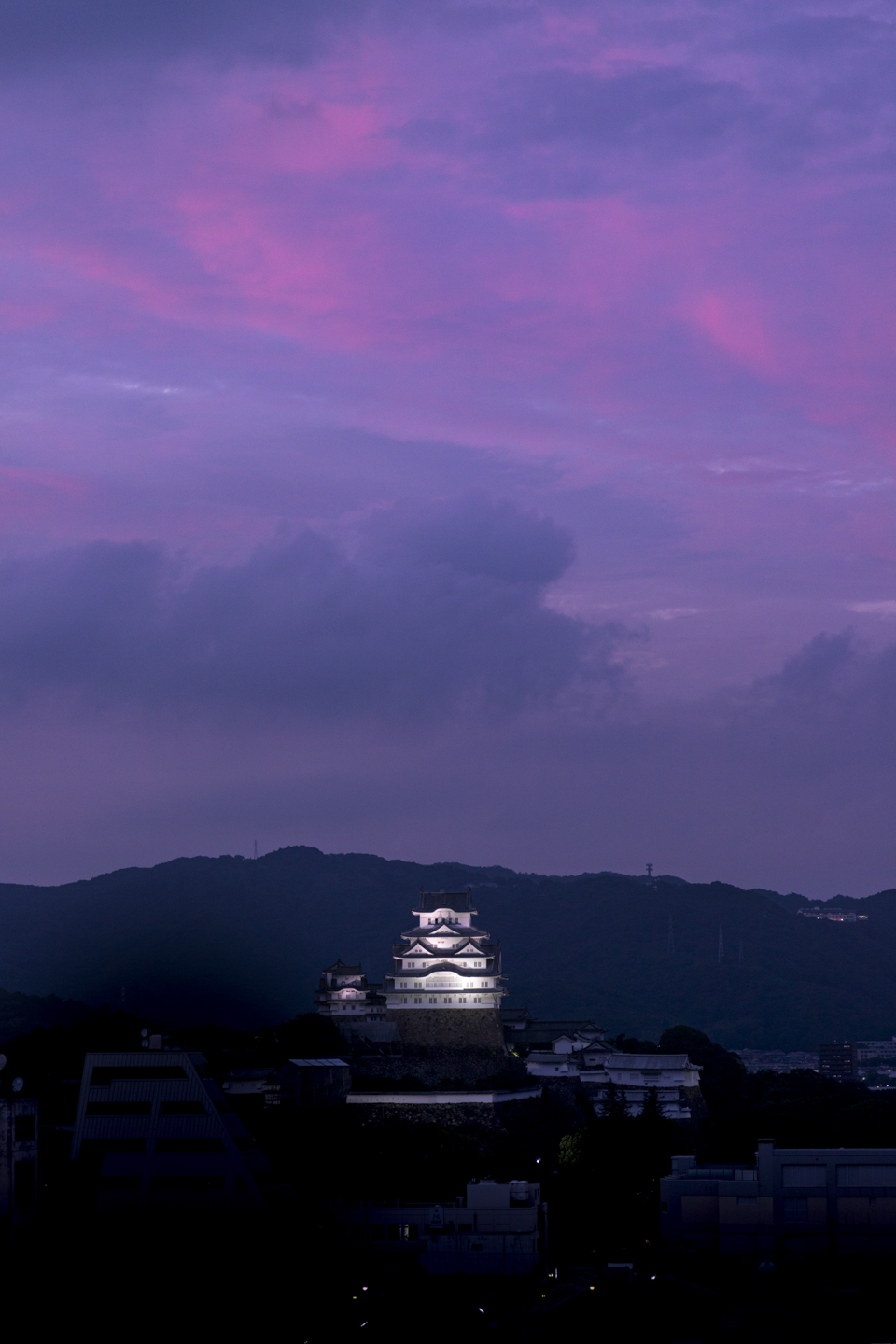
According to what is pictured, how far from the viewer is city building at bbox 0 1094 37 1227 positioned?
140 feet

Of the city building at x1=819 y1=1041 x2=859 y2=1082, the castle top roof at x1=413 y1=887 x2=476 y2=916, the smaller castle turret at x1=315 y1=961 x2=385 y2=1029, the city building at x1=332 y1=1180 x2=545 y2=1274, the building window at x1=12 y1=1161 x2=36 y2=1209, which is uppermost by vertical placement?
the castle top roof at x1=413 y1=887 x2=476 y2=916

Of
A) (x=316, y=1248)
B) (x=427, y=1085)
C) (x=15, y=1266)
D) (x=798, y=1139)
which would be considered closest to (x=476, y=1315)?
(x=316, y=1248)

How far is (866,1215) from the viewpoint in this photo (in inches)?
1986

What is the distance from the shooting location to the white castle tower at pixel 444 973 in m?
79.9

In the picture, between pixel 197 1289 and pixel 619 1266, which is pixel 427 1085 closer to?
pixel 619 1266

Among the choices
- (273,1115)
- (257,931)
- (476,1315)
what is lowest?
(476,1315)

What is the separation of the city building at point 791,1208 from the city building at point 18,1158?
1796 centimetres

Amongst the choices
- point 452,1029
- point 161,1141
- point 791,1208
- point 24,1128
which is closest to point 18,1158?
point 24,1128

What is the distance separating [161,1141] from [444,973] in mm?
32214

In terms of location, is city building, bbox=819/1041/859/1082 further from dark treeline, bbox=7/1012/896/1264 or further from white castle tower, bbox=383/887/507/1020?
white castle tower, bbox=383/887/507/1020

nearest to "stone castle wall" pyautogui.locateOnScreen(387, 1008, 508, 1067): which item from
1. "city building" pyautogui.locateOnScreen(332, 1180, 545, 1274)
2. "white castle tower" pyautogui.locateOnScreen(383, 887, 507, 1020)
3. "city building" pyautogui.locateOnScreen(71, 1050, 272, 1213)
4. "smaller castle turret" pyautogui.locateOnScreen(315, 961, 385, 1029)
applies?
"white castle tower" pyautogui.locateOnScreen(383, 887, 507, 1020)

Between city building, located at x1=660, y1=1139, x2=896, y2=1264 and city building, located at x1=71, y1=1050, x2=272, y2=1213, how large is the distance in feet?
38.9

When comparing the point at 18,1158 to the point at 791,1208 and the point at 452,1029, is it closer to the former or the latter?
the point at 791,1208

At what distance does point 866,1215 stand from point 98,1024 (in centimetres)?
3831
